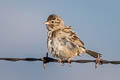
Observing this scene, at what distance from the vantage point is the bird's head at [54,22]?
11905 mm

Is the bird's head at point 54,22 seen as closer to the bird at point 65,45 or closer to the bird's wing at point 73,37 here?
the bird at point 65,45

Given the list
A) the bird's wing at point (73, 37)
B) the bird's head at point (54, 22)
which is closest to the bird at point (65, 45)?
the bird's wing at point (73, 37)

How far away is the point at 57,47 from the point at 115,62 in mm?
2862

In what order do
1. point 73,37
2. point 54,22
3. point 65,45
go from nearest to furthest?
point 65,45, point 73,37, point 54,22

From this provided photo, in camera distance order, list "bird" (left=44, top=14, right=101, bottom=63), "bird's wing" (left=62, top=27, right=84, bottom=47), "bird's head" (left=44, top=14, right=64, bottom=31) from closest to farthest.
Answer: "bird" (left=44, top=14, right=101, bottom=63) < "bird's wing" (left=62, top=27, right=84, bottom=47) < "bird's head" (left=44, top=14, right=64, bottom=31)

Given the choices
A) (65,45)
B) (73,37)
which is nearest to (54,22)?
(73,37)

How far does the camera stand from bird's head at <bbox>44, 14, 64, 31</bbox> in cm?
1191

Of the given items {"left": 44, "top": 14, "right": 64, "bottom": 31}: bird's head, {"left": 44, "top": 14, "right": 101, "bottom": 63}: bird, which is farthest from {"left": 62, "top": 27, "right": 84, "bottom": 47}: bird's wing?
{"left": 44, "top": 14, "right": 64, "bottom": 31}: bird's head

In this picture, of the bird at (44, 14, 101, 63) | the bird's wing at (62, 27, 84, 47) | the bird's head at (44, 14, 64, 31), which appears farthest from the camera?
the bird's head at (44, 14, 64, 31)

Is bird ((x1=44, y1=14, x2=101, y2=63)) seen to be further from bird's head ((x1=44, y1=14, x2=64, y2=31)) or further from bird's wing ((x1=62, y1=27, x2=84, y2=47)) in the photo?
bird's head ((x1=44, y1=14, x2=64, y2=31))

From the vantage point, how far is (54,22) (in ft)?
39.7

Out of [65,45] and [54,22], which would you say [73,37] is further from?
[54,22]

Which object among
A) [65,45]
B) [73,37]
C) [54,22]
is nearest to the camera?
[65,45]

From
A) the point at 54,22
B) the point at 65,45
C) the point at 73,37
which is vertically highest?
the point at 54,22
